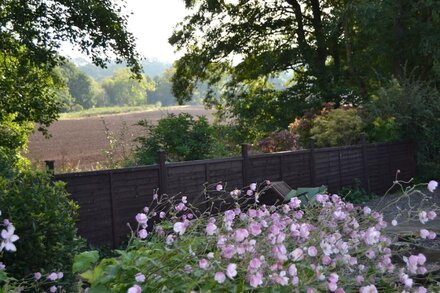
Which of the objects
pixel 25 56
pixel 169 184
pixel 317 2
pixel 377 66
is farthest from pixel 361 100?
pixel 169 184

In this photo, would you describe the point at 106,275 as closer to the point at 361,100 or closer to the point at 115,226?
the point at 115,226

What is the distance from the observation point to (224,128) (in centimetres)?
2297

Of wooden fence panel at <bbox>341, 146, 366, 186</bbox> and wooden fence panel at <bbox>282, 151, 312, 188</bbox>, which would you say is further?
wooden fence panel at <bbox>341, 146, 366, 186</bbox>

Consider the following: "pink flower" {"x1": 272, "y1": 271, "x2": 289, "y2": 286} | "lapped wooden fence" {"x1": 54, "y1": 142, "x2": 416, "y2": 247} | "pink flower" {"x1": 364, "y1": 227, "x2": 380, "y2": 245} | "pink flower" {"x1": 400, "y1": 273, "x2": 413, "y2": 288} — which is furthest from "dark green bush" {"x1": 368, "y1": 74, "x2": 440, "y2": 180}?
"pink flower" {"x1": 272, "y1": 271, "x2": 289, "y2": 286}

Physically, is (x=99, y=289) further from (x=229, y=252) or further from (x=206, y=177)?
(x=206, y=177)

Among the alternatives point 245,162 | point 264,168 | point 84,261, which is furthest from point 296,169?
point 84,261

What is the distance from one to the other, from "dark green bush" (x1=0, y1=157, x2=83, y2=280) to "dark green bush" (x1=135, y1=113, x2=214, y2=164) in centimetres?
703

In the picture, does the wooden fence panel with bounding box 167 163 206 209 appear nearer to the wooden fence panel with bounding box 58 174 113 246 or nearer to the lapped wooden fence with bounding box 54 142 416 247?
the lapped wooden fence with bounding box 54 142 416 247

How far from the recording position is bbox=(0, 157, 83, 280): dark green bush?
5.00m

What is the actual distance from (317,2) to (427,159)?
37.2 ft

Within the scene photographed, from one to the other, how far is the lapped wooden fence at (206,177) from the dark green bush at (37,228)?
7.23 feet

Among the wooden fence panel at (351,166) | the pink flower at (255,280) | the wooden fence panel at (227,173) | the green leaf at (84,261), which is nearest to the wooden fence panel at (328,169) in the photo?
the wooden fence panel at (351,166)

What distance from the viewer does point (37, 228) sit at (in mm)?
5039

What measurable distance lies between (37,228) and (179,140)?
744 cm
